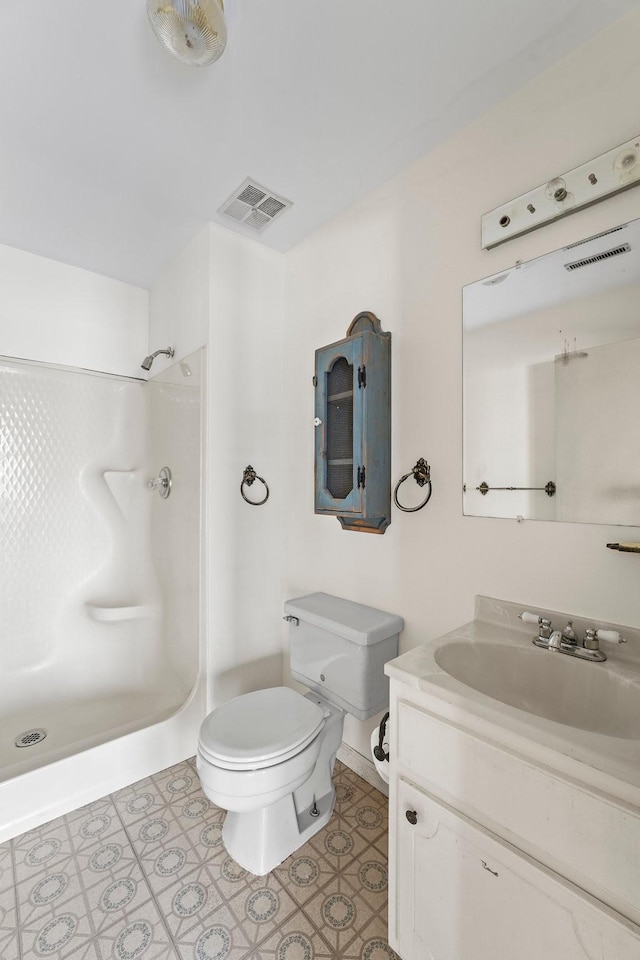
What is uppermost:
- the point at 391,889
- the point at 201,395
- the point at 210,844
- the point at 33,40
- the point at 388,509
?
the point at 33,40

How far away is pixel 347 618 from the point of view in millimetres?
1528

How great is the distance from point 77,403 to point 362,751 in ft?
7.30

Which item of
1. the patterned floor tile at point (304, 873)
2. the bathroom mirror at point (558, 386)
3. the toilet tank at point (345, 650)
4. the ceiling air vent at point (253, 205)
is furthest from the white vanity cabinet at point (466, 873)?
the ceiling air vent at point (253, 205)

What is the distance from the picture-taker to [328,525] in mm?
1848

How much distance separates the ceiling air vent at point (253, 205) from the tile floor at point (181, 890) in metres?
2.42

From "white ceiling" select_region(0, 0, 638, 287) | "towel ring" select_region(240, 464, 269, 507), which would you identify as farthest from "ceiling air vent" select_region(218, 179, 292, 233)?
"towel ring" select_region(240, 464, 269, 507)

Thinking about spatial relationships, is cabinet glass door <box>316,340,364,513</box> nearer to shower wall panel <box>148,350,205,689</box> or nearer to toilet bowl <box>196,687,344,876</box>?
shower wall panel <box>148,350,205,689</box>

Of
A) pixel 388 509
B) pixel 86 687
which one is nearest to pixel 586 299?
pixel 388 509

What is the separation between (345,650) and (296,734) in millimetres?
307

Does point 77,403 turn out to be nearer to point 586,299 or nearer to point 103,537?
point 103,537

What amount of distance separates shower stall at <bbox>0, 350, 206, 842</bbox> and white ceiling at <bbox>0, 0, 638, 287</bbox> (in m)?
0.77

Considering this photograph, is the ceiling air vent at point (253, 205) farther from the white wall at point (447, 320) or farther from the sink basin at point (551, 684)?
the sink basin at point (551, 684)

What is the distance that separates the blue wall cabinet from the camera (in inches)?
59.2

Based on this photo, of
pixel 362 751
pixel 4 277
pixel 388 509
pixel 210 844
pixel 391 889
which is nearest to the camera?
pixel 391 889
